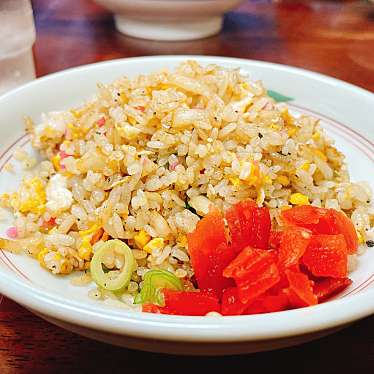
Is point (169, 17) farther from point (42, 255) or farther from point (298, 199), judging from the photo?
point (42, 255)

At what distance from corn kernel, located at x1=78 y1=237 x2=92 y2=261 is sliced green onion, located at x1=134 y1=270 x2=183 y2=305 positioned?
0.57ft

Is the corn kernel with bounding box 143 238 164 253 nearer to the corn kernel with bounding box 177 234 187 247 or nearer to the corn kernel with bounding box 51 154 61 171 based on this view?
the corn kernel with bounding box 177 234 187 247

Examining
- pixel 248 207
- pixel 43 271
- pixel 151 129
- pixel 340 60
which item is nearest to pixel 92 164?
pixel 151 129

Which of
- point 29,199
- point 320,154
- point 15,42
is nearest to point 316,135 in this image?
point 320,154

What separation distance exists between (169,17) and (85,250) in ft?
6.30

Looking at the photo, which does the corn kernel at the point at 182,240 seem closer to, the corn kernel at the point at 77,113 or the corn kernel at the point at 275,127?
the corn kernel at the point at 275,127

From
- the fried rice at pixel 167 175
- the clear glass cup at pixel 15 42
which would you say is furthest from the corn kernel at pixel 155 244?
the clear glass cup at pixel 15 42

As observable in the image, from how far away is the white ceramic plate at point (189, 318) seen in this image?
964mm

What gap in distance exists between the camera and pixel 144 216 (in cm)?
141

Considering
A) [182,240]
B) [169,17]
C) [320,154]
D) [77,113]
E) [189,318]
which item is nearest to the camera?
[189,318]

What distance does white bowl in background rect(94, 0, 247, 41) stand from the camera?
2896 mm

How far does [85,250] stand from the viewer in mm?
1400

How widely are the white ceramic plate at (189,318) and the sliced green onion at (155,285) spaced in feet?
0.43

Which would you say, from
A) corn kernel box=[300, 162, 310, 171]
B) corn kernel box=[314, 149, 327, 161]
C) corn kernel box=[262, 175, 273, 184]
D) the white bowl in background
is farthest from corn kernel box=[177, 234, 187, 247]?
the white bowl in background
